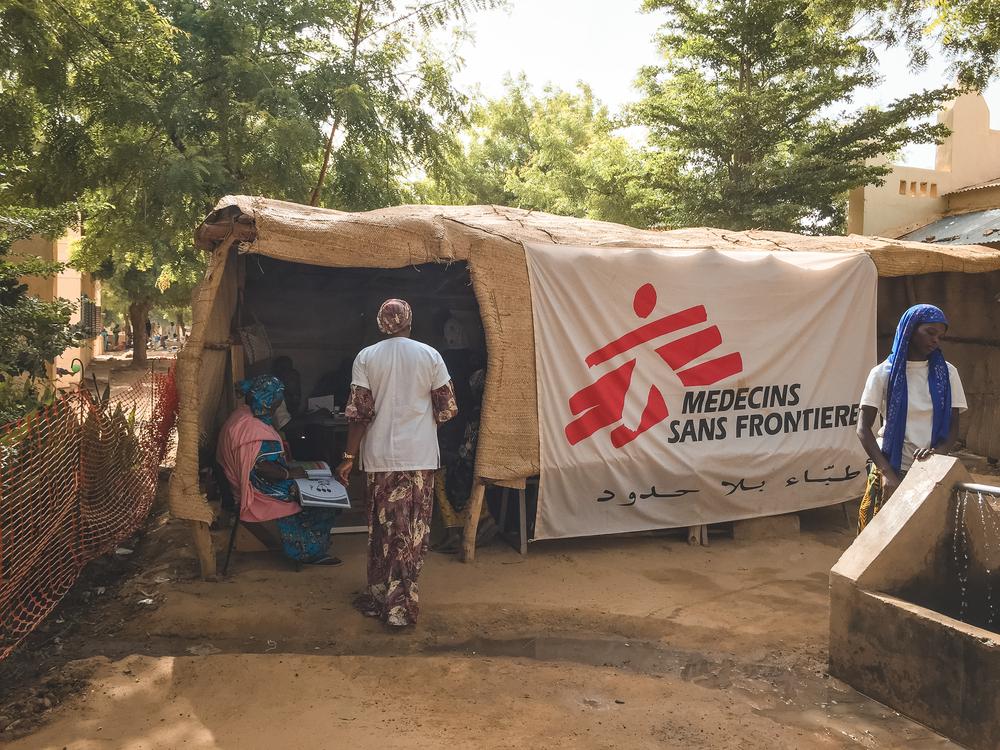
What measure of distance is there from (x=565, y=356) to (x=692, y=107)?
8.36 metres

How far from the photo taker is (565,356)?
212 inches

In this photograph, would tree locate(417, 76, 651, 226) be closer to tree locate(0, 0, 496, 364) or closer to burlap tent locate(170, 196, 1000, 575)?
tree locate(0, 0, 496, 364)

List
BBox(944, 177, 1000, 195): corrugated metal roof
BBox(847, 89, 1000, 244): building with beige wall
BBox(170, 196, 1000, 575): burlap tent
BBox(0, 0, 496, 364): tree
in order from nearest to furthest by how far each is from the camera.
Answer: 1. BBox(170, 196, 1000, 575): burlap tent
2. BBox(0, 0, 496, 364): tree
3. BBox(944, 177, 1000, 195): corrugated metal roof
4. BBox(847, 89, 1000, 244): building with beige wall

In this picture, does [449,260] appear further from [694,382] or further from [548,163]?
[548,163]

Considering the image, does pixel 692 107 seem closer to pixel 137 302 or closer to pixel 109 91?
pixel 109 91

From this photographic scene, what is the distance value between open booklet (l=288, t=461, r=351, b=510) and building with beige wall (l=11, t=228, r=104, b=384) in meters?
3.30

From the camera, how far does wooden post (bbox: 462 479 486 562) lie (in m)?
5.27

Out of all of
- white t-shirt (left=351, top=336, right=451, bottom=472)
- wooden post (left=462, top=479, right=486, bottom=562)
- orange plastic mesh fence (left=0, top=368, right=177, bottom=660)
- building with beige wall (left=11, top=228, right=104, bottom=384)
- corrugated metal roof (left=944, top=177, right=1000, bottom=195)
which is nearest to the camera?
orange plastic mesh fence (left=0, top=368, right=177, bottom=660)

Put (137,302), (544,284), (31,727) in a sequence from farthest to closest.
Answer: (137,302), (544,284), (31,727)

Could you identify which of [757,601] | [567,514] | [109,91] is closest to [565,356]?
[567,514]

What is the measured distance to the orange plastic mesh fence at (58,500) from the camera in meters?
3.59

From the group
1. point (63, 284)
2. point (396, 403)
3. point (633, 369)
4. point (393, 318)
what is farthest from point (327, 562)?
point (63, 284)

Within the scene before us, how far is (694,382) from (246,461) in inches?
128

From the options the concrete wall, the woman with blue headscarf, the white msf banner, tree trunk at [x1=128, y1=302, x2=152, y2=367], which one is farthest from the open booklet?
tree trunk at [x1=128, y1=302, x2=152, y2=367]
